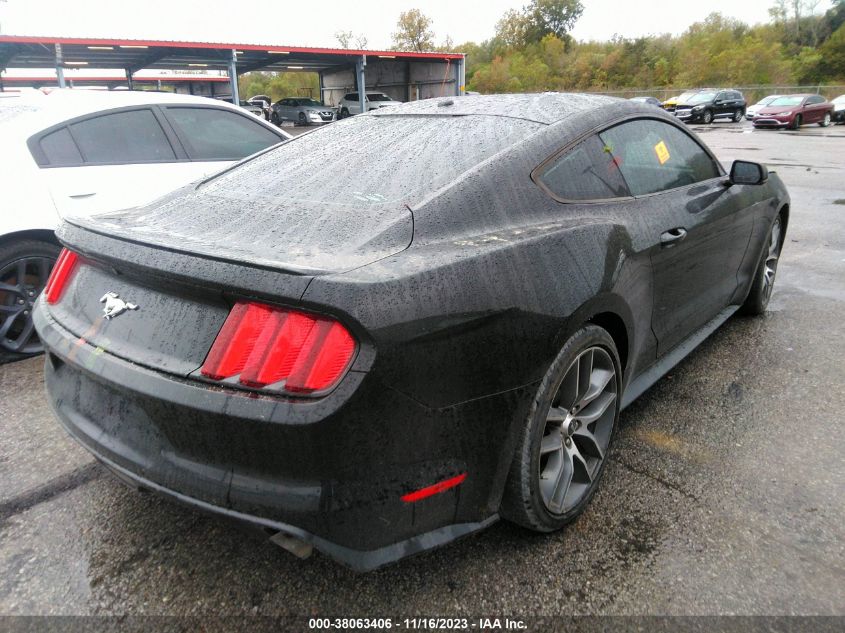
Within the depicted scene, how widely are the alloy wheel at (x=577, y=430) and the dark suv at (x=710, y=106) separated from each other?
33.1m

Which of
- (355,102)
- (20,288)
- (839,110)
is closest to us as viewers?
(20,288)

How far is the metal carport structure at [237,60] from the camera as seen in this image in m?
25.6

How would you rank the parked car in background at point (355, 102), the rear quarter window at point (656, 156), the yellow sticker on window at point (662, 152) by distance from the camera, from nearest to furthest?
1. the rear quarter window at point (656, 156)
2. the yellow sticker on window at point (662, 152)
3. the parked car in background at point (355, 102)

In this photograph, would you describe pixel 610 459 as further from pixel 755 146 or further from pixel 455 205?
pixel 755 146

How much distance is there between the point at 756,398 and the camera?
3230 mm

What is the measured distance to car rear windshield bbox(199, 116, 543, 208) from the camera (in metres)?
2.15

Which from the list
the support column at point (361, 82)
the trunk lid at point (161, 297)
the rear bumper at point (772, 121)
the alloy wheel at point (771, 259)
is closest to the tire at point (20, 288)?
the trunk lid at point (161, 297)

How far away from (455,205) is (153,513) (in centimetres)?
160

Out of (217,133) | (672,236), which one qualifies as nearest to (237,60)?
(217,133)

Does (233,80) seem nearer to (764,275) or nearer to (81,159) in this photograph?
(81,159)

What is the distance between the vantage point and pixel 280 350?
1.58 metres

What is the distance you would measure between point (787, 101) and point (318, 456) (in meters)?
32.4

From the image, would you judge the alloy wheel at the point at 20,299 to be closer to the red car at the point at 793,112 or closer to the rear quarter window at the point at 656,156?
the rear quarter window at the point at 656,156

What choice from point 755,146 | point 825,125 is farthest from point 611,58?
point 755,146
